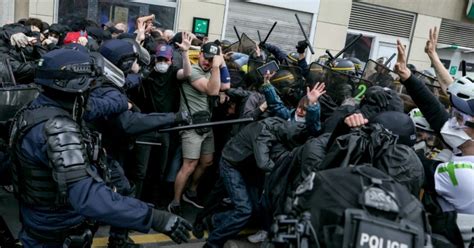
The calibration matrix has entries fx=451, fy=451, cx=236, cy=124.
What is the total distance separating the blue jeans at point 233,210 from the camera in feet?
13.2

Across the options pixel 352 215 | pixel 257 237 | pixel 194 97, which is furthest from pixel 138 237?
pixel 352 215

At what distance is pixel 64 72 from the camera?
2525 millimetres

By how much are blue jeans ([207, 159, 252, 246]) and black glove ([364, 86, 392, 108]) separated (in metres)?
1.35

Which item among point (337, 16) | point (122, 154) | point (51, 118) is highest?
point (337, 16)

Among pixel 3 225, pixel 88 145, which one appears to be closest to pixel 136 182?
pixel 3 225

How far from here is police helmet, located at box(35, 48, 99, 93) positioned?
8.29ft

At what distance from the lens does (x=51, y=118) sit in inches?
94.5

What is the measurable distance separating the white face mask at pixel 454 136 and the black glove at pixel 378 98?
110 cm

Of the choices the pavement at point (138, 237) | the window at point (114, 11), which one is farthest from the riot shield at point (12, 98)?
the window at point (114, 11)

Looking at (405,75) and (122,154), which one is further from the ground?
(405,75)

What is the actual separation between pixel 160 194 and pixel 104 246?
134 centimetres

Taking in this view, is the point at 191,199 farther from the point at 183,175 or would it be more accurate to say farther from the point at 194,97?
the point at 194,97

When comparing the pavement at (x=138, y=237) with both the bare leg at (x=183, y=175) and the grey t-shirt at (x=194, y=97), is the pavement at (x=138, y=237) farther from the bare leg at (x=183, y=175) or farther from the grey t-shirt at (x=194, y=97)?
the grey t-shirt at (x=194, y=97)

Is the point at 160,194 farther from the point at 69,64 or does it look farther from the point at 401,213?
the point at 401,213
